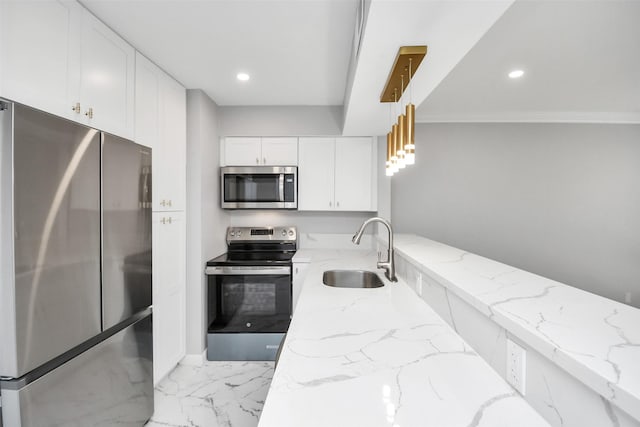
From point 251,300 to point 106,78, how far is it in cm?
194

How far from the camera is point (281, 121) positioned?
298 cm

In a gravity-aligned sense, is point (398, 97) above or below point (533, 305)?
above

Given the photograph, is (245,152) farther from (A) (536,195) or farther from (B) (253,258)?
(A) (536,195)

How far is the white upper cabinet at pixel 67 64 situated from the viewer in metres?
1.18

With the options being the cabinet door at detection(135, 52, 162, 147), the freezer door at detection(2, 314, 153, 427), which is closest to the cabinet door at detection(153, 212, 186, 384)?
the freezer door at detection(2, 314, 153, 427)

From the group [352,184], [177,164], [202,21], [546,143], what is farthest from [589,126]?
[177,164]

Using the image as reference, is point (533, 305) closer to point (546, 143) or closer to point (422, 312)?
point (422, 312)

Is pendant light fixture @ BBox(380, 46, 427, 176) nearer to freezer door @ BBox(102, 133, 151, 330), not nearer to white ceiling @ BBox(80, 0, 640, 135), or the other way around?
white ceiling @ BBox(80, 0, 640, 135)

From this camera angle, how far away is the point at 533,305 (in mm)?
838

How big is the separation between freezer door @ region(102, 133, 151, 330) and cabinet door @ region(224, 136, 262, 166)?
1.31 metres

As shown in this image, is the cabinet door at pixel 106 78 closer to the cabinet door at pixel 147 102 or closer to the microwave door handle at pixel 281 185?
the cabinet door at pixel 147 102

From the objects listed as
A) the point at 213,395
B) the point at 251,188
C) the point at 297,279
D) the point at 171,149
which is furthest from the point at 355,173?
the point at 213,395

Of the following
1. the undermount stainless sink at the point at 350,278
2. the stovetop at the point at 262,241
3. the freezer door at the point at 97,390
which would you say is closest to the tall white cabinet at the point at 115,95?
the freezer door at the point at 97,390

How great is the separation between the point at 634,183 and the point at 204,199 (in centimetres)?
469
